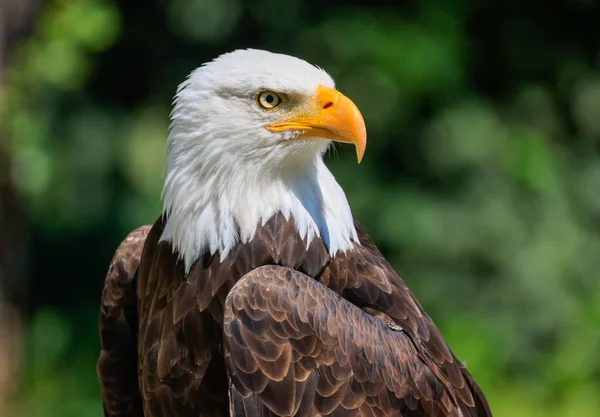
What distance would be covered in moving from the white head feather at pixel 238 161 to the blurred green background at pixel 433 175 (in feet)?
12.4

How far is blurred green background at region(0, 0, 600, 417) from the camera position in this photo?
7156 mm

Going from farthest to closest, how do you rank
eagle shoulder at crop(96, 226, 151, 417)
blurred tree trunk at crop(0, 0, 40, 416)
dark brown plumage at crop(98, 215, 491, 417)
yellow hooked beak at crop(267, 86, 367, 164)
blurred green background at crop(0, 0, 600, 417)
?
blurred green background at crop(0, 0, 600, 417), blurred tree trunk at crop(0, 0, 40, 416), eagle shoulder at crop(96, 226, 151, 417), yellow hooked beak at crop(267, 86, 367, 164), dark brown plumage at crop(98, 215, 491, 417)

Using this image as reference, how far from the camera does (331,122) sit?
317cm

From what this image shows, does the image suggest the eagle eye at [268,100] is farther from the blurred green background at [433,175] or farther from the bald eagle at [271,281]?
the blurred green background at [433,175]

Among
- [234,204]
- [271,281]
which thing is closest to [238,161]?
[234,204]

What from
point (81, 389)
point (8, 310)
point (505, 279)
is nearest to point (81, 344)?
point (81, 389)

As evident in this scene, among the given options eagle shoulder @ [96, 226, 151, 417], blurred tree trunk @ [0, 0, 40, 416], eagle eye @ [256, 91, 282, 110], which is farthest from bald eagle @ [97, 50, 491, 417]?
blurred tree trunk @ [0, 0, 40, 416]

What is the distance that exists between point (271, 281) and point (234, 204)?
344mm

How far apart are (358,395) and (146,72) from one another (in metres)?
5.11

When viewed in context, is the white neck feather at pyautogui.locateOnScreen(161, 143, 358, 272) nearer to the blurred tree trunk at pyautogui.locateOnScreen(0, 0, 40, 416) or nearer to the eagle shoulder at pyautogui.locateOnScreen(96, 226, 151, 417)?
the eagle shoulder at pyautogui.locateOnScreen(96, 226, 151, 417)

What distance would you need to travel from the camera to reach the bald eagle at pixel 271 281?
303 centimetres

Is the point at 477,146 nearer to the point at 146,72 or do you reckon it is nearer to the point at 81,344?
the point at 146,72

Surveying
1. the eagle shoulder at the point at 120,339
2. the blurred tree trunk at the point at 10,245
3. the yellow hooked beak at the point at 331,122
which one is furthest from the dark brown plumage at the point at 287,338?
the blurred tree trunk at the point at 10,245

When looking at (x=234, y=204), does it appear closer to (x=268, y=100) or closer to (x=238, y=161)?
(x=238, y=161)
